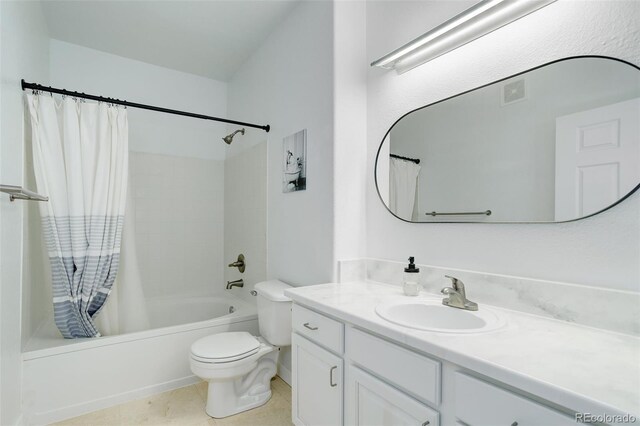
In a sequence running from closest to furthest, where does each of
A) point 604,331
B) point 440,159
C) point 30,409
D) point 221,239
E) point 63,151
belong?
point 604,331, point 440,159, point 30,409, point 63,151, point 221,239

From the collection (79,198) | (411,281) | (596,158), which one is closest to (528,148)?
(596,158)

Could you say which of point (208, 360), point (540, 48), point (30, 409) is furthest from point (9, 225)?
point (540, 48)

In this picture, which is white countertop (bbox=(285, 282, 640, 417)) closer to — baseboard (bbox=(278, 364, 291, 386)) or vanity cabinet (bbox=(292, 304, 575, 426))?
vanity cabinet (bbox=(292, 304, 575, 426))

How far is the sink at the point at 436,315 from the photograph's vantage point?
1169mm

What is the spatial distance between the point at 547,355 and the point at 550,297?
1.28 ft

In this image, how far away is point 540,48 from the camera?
122 centimetres

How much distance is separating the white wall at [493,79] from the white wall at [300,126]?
0.29 meters

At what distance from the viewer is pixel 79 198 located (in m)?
1.93

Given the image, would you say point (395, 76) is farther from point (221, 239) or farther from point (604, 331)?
point (221, 239)

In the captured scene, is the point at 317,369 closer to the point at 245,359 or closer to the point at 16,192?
the point at 245,359

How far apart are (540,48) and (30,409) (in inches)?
121

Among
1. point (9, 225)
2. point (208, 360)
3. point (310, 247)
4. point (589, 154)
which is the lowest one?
point (208, 360)

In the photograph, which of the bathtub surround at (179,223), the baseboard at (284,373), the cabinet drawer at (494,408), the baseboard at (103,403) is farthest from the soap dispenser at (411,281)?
the bathtub surround at (179,223)

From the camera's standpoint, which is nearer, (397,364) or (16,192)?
(397,364)
